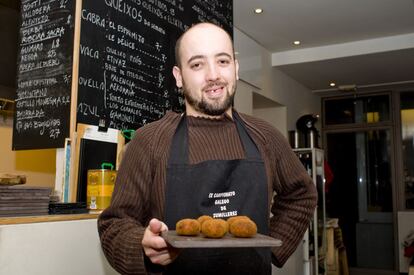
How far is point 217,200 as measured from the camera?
1.13m

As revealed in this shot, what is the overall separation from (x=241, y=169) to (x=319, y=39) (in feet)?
14.0

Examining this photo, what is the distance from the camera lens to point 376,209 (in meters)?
6.97

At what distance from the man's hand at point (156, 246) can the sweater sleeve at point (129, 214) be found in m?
0.04

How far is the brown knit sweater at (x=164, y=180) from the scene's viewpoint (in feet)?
3.54

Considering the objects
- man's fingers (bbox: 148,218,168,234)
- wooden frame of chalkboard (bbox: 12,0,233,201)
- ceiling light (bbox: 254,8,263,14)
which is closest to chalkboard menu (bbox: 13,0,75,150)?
wooden frame of chalkboard (bbox: 12,0,233,201)

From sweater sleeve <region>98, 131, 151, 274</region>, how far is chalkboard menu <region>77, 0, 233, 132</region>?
1.01 m

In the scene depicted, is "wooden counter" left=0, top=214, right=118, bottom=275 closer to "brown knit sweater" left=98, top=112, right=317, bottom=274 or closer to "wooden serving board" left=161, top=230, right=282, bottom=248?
"brown knit sweater" left=98, top=112, right=317, bottom=274

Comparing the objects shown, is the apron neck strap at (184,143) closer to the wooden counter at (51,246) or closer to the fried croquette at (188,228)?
the fried croquette at (188,228)

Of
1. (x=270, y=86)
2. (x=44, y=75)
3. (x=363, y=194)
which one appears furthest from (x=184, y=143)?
(x=363, y=194)

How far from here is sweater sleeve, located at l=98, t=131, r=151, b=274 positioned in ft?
3.36

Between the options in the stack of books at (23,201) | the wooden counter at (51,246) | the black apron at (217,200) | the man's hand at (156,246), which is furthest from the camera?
the stack of books at (23,201)

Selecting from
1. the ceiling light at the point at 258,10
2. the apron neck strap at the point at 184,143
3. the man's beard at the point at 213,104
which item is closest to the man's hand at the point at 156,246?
the apron neck strap at the point at 184,143

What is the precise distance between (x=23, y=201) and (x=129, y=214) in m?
0.63

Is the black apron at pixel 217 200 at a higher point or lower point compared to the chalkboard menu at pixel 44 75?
lower
